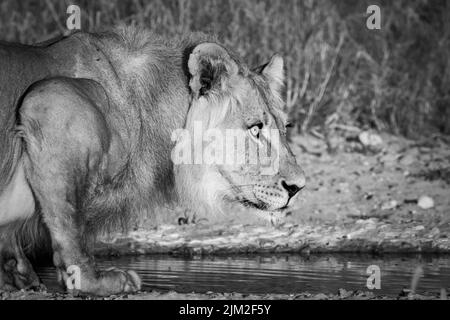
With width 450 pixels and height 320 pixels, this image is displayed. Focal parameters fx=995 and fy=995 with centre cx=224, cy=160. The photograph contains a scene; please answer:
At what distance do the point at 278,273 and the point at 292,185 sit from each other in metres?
1.03

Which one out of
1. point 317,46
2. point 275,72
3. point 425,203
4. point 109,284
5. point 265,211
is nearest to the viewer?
point 109,284

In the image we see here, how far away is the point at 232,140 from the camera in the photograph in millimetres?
6152

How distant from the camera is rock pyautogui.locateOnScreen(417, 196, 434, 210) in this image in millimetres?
8961

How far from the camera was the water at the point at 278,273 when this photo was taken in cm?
643

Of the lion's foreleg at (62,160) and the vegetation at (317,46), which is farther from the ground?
the vegetation at (317,46)

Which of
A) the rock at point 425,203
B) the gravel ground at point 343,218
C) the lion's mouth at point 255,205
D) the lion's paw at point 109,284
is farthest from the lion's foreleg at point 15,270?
the rock at point 425,203

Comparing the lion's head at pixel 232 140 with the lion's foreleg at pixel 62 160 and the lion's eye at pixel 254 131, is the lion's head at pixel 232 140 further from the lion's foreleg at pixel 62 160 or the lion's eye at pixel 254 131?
the lion's foreleg at pixel 62 160

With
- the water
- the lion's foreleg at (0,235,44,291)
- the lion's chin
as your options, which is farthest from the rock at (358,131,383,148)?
the lion's foreleg at (0,235,44,291)

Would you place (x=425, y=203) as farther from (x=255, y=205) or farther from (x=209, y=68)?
(x=209, y=68)

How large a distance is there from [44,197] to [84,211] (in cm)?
33

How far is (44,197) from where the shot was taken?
18.5 feet

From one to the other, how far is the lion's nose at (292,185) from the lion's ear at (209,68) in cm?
70

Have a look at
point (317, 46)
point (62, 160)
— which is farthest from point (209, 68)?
point (317, 46)

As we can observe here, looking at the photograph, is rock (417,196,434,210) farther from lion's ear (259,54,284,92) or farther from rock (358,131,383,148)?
lion's ear (259,54,284,92)
